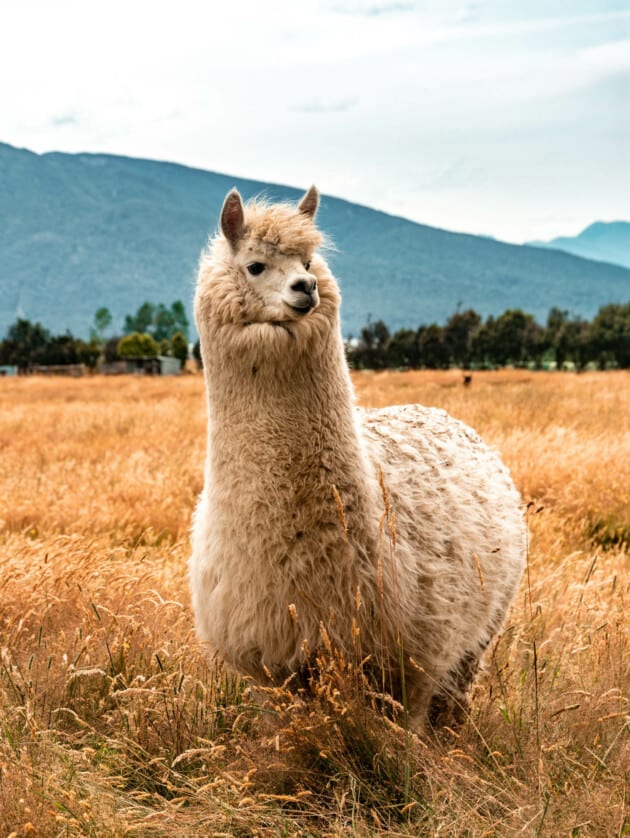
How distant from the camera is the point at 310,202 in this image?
13.1 ft

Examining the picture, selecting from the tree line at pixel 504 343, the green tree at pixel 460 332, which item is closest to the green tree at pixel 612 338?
the tree line at pixel 504 343

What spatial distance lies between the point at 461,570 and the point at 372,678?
66 centimetres

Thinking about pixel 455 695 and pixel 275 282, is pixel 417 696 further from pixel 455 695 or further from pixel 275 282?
pixel 275 282

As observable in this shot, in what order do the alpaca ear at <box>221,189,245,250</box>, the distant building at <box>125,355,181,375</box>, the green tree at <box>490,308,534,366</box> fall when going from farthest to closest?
the green tree at <box>490,308,534,366</box> < the distant building at <box>125,355,181,375</box> < the alpaca ear at <box>221,189,245,250</box>

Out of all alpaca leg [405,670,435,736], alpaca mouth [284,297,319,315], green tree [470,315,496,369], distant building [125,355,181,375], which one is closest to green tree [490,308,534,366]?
green tree [470,315,496,369]

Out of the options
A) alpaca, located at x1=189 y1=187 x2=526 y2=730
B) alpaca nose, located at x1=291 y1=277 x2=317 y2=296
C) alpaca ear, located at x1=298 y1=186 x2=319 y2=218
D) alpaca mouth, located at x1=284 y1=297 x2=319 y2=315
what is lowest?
alpaca, located at x1=189 y1=187 x2=526 y2=730

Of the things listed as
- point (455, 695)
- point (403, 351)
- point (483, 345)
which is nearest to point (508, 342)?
point (483, 345)

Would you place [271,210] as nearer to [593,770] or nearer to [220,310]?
[220,310]

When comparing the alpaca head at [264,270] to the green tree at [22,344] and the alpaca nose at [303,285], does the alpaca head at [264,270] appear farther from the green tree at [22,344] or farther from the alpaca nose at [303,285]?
the green tree at [22,344]

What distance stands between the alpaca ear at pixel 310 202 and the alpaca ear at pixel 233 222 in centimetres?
32

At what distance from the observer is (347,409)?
3693 mm

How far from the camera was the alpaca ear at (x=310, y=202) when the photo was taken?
156 inches

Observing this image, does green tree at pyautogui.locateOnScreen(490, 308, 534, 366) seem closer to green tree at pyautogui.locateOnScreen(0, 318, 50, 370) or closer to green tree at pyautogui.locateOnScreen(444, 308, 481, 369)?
green tree at pyautogui.locateOnScreen(444, 308, 481, 369)

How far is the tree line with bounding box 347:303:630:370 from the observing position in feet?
261
